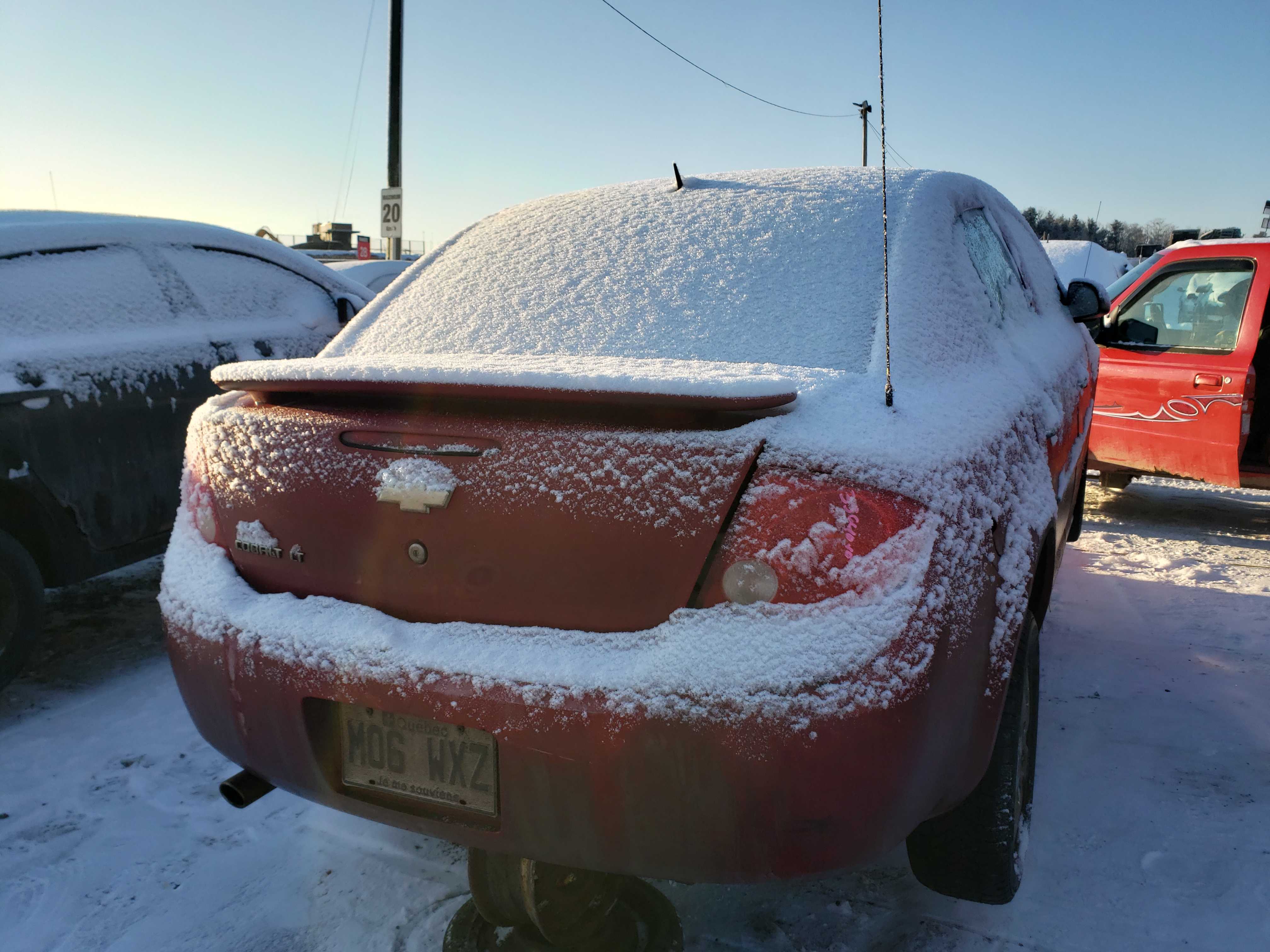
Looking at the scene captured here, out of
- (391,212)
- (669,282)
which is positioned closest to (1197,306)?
(669,282)

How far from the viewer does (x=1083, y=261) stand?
660 inches

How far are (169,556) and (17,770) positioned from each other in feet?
3.98

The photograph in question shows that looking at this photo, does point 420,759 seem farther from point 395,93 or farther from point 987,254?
point 395,93

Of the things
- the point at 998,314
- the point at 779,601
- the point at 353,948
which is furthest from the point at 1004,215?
the point at 353,948

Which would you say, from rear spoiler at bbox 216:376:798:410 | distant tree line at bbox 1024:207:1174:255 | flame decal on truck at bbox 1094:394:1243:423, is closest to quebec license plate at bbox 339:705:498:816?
rear spoiler at bbox 216:376:798:410

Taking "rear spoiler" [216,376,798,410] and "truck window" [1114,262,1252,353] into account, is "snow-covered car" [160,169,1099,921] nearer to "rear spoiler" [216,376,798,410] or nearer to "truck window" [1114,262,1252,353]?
"rear spoiler" [216,376,798,410]

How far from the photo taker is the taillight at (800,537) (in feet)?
4.58

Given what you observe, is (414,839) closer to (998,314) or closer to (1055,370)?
(998,314)

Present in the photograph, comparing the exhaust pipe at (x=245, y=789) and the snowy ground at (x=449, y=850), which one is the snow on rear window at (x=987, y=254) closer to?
the snowy ground at (x=449, y=850)

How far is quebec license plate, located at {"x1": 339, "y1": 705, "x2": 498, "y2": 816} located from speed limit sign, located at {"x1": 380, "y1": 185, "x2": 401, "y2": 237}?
11.9 meters

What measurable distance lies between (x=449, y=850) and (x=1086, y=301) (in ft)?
10.0

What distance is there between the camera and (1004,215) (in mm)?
3281

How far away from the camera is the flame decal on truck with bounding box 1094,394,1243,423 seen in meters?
5.16

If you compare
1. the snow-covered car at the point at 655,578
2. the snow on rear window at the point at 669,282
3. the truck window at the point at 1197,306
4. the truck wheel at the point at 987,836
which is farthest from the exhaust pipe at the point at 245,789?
the truck window at the point at 1197,306
